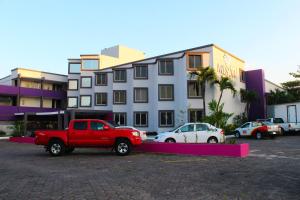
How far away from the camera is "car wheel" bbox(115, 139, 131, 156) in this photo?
615 inches

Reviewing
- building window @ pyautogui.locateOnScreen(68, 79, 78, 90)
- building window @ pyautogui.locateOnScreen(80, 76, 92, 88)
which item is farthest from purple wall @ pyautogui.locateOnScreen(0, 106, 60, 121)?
building window @ pyautogui.locateOnScreen(80, 76, 92, 88)

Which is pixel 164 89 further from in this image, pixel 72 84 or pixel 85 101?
pixel 72 84

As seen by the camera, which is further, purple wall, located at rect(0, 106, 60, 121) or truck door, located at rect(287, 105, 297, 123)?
purple wall, located at rect(0, 106, 60, 121)

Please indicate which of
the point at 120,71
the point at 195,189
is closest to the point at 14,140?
the point at 120,71

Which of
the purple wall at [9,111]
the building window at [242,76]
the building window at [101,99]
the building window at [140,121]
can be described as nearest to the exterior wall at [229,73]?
the building window at [242,76]

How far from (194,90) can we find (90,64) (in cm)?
2110

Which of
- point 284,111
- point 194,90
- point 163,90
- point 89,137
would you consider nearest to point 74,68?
point 163,90

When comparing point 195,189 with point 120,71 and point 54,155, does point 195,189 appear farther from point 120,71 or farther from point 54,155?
point 120,71

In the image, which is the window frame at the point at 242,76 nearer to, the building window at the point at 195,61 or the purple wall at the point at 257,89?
the purple wall at the point at 257,89

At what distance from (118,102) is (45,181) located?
29393 millimetres

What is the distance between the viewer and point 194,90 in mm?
33000

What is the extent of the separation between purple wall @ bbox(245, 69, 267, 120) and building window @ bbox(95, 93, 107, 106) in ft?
68.5

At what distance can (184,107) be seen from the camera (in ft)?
108

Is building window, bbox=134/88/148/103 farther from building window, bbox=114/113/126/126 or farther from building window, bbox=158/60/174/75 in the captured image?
building window, bbox=158/60/174/75
